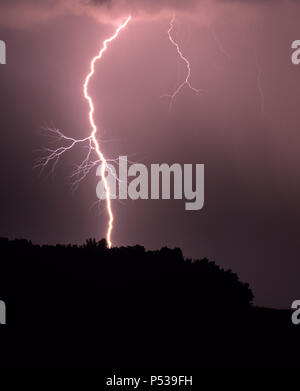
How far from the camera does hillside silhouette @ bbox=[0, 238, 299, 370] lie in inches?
745

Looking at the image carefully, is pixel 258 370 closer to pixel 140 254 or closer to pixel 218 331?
pixel 218 331

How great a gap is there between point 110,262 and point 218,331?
2.79 m

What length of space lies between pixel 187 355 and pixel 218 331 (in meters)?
1.23

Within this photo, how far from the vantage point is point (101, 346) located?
1906 cm

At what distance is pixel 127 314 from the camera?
19.8 meters

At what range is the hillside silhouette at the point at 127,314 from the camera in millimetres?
18922
